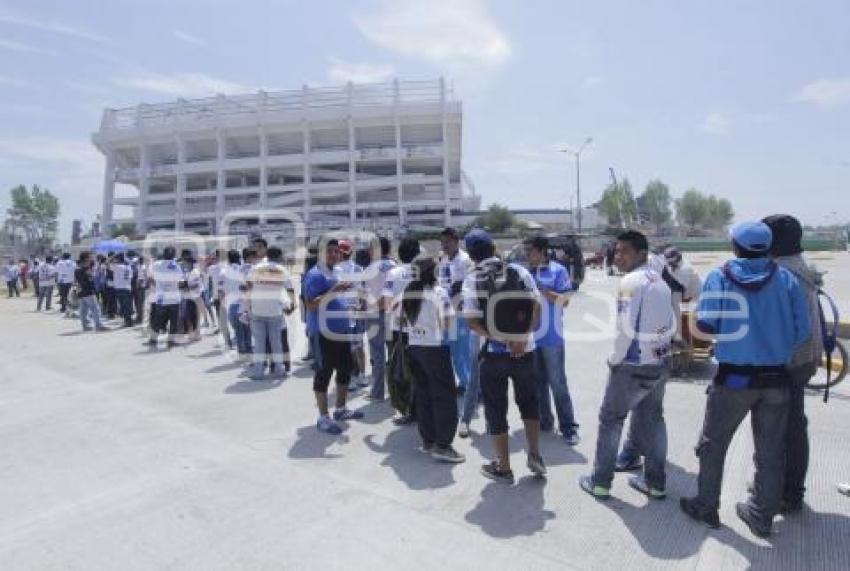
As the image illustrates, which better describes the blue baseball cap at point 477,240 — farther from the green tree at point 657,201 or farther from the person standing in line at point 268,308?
the green tree at point 657,201

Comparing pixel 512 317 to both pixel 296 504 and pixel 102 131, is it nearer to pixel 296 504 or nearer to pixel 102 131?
pixel 296 504

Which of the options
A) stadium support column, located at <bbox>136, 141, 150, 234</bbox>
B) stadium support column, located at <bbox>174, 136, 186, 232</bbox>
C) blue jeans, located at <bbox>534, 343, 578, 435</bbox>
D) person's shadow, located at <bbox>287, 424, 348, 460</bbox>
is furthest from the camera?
stadium support column, located at <bbox>136, 141, 150, 234</bbox>

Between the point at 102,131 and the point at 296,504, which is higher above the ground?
the point at 102,131

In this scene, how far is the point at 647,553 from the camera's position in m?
3.10

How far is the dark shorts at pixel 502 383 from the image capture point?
157 inches

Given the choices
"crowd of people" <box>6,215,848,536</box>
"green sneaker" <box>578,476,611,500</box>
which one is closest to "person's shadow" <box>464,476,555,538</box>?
"crowd of people" <box>6,215,848,536</box>

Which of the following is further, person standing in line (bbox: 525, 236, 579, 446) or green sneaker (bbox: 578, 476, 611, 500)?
person standing in line (bbox: 525, 236, 579, 446)

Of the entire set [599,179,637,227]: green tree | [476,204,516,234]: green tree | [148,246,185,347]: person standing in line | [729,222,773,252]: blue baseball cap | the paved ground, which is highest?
[599,179,637,227]: green tree

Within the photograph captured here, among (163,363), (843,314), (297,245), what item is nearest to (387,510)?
(163,363)

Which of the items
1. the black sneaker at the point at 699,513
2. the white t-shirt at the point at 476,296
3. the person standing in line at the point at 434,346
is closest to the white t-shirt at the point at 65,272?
the person standing in line at the point at 434,346

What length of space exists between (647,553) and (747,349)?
126cm

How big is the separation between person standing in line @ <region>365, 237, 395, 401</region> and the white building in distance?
5309 cm

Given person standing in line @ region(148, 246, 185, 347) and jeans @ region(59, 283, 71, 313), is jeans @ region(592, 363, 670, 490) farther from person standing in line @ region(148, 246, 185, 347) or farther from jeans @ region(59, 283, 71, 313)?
jeans @ region(59, 283, 71, 313)

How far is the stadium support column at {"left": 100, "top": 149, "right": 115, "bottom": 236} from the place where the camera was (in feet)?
232
